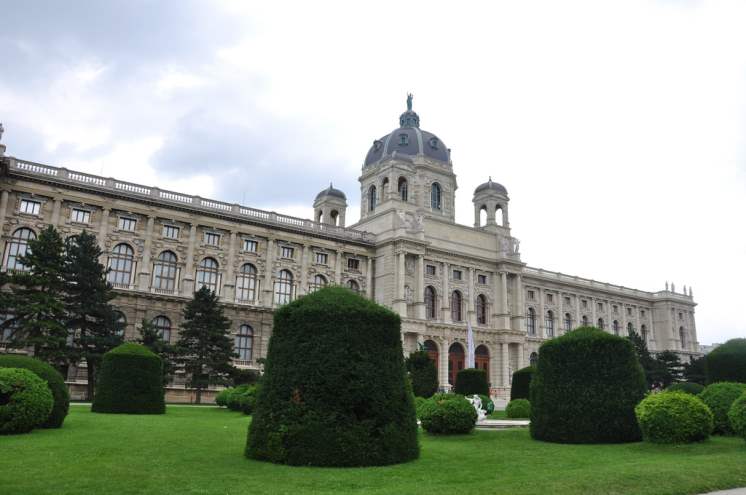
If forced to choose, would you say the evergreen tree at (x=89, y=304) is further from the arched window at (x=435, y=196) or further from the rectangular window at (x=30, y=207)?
the arched window at (x=435, y=196)

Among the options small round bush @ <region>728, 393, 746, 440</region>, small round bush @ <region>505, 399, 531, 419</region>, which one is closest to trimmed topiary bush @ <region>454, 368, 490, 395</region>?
small round bush @ <region>505, 399, 531, 419</region>

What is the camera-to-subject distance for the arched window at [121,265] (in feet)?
146

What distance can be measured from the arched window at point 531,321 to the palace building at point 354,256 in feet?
0.80

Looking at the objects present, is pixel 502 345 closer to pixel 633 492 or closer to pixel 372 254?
pixel 372 254

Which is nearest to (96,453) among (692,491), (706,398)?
(692,491)

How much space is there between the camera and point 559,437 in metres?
16.7

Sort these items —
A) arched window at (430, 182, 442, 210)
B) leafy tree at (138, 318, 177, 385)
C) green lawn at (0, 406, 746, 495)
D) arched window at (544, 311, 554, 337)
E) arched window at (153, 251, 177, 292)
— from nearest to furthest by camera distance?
1. green lawn at (0, 406, 746, 495)
2. leafy tree at (138, 318, 177, 385)
3. arched window at (153, 251, 177, 292)
4. arched window at (430, 182, 442, 210)
5. arched window at (544, 311, 554, 337)

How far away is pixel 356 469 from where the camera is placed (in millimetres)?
11352

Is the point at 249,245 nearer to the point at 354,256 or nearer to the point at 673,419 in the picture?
the point at 354,256

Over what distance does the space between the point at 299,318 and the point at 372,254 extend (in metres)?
46.1

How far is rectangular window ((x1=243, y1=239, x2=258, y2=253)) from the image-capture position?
51.2 metres

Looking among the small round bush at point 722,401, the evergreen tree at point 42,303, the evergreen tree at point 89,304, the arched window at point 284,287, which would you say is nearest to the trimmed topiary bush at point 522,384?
the small round bush at point 722,401

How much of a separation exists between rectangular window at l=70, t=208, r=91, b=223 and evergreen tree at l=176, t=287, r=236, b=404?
36.8 ft

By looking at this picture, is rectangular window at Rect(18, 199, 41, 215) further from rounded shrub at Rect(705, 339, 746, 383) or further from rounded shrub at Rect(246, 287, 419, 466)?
rounded shrub at Rect(705, 339, 746, 383)
